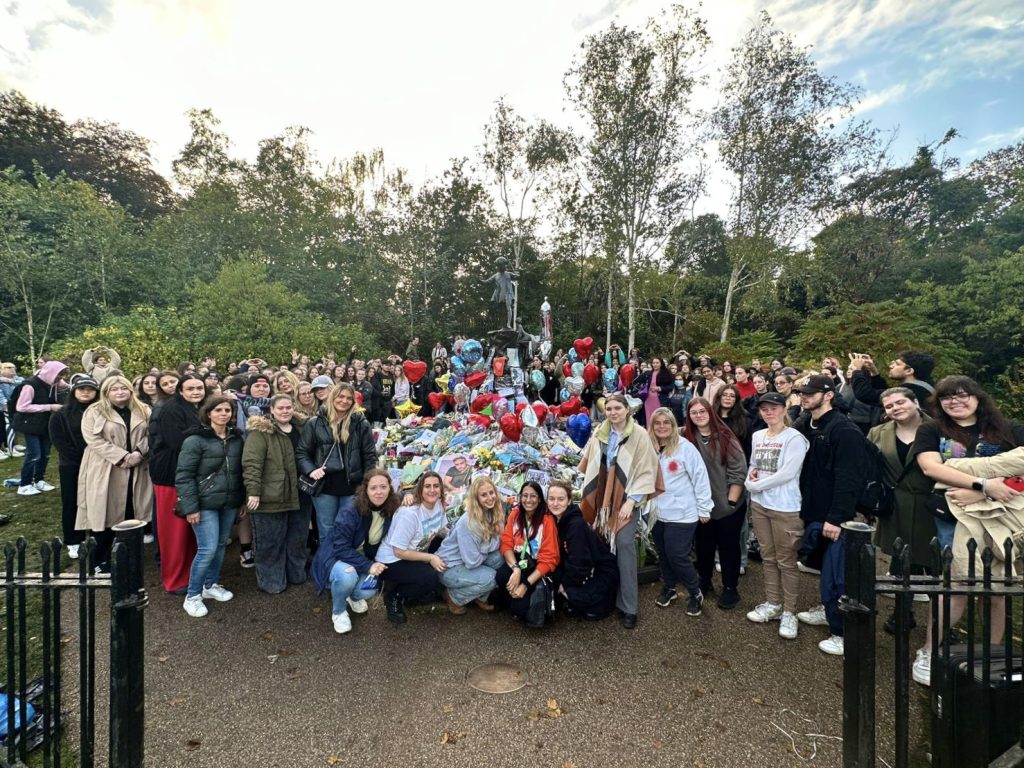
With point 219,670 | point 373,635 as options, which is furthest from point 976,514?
point 219,670

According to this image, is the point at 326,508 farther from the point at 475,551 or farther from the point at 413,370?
the point at 413,370

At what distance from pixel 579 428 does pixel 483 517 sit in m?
2.43

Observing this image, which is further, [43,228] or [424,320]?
[424,320]

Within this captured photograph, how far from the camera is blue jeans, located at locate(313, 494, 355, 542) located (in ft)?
14.9

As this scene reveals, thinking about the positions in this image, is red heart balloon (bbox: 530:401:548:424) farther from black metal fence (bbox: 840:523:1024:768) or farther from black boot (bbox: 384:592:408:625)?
black metal fence (bbox: 840:523:1024:768)

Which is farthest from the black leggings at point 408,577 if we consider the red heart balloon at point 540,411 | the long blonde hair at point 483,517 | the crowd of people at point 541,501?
the red heart balloon at point 540,411

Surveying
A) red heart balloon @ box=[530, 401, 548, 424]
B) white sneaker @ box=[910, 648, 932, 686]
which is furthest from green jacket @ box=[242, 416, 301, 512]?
white sneaker @ box=[910, 648, 932, 686]

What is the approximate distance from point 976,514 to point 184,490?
17.7ft

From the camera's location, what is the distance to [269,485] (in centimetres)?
429

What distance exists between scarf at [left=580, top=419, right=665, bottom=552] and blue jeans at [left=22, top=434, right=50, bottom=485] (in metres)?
7.91

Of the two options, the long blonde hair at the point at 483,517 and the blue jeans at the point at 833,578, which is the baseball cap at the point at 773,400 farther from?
the long blonde hair at the point at 483,517

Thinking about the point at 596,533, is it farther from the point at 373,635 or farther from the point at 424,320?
the point at 424,320

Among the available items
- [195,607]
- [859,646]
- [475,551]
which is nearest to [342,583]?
[475,551]

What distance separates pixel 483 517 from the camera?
407 cm
